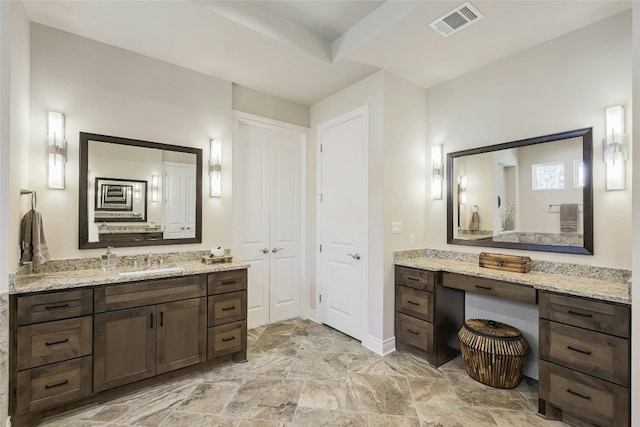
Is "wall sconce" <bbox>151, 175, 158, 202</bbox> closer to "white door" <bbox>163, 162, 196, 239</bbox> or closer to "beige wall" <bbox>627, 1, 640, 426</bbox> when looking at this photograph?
"white door" <bbox>163, 162, 196, 239</bbox>

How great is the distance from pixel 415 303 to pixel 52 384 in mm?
2924

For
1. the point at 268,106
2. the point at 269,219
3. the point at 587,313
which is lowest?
the point at 587,313

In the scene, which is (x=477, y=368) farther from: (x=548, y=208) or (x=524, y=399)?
(x=548, y=208)

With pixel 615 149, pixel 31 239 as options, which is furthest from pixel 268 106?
pixel 615 149

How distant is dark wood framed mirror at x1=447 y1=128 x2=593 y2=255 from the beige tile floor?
1.24 metres

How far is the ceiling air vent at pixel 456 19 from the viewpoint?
2143 mm

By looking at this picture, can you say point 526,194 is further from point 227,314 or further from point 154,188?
point 154,188

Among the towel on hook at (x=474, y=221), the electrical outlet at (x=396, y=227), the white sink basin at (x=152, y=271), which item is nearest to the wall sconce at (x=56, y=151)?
the white sink basin at (x=152, y=271)

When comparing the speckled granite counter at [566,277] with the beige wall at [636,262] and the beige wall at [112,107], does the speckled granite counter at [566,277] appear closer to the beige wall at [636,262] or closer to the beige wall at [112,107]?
the beige wall at [636,262]

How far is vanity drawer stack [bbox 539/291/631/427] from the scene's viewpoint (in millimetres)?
1782

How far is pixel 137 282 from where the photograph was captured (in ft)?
7.61

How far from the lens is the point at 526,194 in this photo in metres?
2.70

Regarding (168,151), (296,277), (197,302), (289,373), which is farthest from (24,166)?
(296,277)

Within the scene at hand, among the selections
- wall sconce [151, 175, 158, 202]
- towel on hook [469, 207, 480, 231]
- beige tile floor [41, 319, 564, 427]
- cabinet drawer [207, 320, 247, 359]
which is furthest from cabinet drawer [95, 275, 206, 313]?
towel on hook [469, 207, 480, 231]
